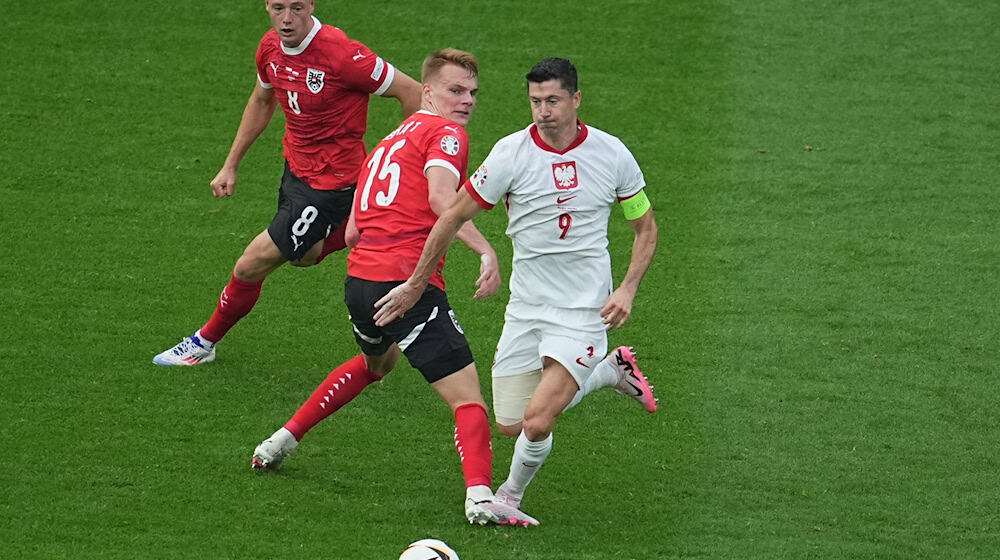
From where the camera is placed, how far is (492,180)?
213 inches

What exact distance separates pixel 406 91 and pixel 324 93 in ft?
1.32

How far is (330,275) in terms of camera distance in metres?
8.28

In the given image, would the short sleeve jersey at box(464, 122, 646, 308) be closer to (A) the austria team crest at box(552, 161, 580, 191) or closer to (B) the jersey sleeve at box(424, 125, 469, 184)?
(A) the austria team crest at box(552, 161, 580, 191)

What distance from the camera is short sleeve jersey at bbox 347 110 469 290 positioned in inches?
221

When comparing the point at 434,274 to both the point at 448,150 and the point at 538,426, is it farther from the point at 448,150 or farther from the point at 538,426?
the point at 538,426

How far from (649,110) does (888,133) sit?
1.72m

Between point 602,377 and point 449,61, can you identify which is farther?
point 602,377

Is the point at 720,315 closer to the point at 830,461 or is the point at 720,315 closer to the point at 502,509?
the point at 830,461

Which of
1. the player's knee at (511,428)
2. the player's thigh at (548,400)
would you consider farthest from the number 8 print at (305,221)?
the player's thigh at (548,400)

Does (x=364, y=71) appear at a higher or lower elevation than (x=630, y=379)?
higher

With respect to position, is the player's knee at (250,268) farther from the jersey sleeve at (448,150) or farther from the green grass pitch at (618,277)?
the jersey sleeve at (448,150)

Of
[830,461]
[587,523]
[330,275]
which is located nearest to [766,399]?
[830,461]

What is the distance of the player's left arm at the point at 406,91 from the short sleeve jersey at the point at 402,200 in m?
1.18

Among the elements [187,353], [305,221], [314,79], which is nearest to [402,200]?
[305,221]
